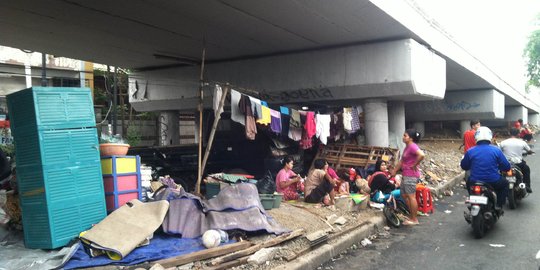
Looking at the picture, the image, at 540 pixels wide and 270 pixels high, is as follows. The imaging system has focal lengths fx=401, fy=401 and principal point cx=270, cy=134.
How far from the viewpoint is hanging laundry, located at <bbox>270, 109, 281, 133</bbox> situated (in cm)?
995

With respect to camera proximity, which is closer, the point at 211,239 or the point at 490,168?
the point at 211,239

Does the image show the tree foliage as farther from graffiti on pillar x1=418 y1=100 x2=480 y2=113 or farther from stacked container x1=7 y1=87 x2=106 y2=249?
stacked container x1=7 y1=87 x2=106 y2=249

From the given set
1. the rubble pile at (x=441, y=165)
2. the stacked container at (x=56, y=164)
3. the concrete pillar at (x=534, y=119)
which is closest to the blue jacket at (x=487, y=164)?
the rubble pile at (x=441, y=165)

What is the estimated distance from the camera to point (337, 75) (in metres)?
11.6

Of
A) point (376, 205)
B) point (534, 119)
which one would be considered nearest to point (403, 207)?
point (376, 205)

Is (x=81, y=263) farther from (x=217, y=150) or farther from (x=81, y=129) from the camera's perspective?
Answer: (x=217, y=150)

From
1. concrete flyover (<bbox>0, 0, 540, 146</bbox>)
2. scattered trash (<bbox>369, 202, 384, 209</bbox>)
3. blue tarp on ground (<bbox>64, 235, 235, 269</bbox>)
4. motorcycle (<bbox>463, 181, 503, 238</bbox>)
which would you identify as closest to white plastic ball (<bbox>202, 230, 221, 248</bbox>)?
blue tarp on ground (<bbox>64, 235, 235, 269</bbox>)

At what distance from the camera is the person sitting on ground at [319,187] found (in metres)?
8.05

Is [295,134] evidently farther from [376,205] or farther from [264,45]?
[376,205]

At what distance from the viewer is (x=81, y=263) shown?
14.3 ft

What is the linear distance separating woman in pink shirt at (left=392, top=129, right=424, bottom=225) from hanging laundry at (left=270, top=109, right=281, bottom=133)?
361cm

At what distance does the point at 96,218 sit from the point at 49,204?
0.64 m

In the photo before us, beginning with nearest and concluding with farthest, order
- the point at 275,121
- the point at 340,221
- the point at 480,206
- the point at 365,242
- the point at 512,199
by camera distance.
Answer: the point at 480,206, the point at 365,242, the point at 340,221, the point at 512,199, the point at 275,121

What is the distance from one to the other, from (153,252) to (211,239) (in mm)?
719
